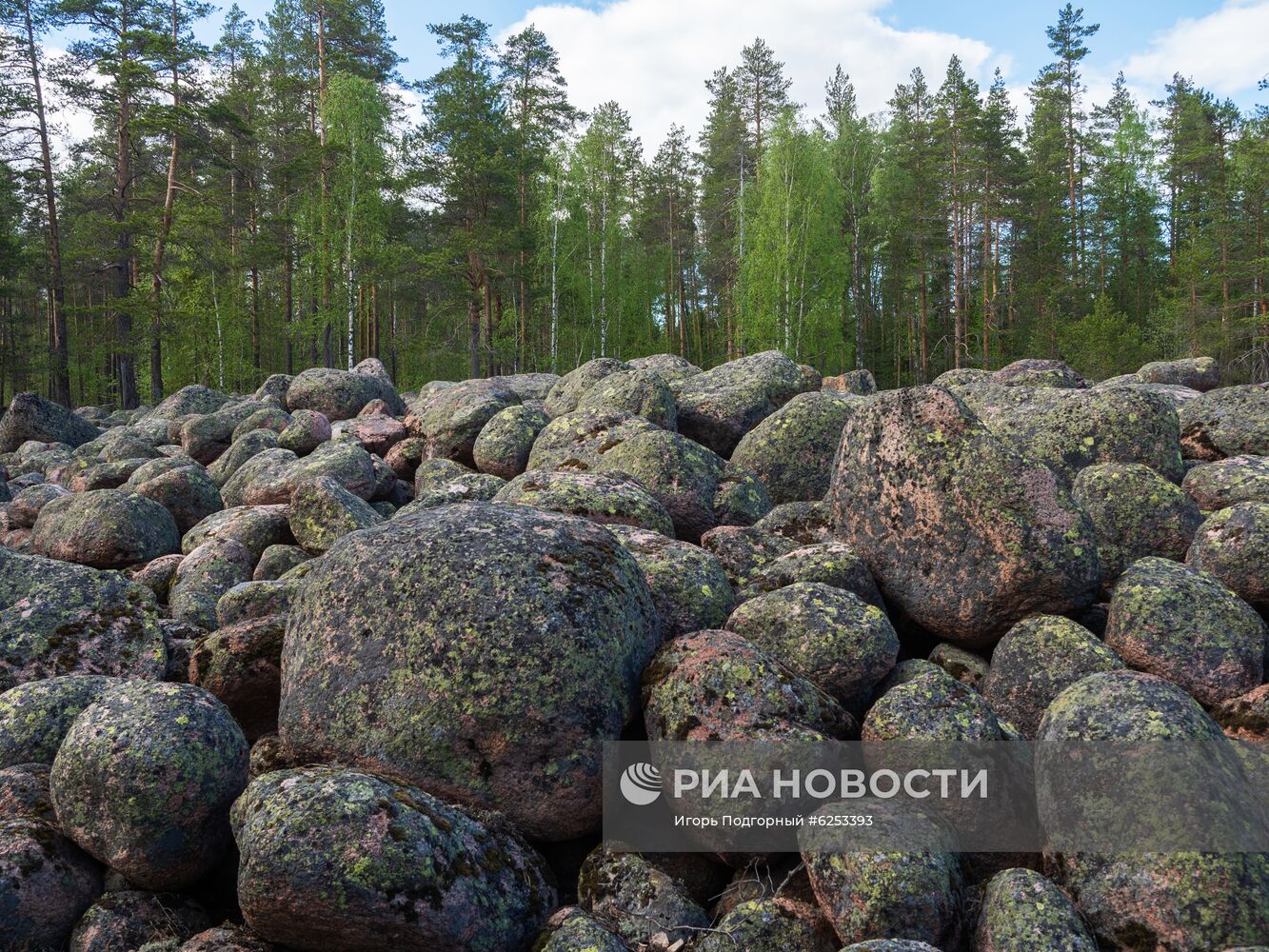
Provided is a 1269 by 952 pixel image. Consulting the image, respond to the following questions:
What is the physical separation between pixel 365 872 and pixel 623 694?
76.1 inches

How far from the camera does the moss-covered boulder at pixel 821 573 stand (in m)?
7.00

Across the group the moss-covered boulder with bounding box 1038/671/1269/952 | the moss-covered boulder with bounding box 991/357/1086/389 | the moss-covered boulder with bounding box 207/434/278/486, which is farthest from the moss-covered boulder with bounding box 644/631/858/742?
the moss-covered boulder with bounding box 207/434/278/486

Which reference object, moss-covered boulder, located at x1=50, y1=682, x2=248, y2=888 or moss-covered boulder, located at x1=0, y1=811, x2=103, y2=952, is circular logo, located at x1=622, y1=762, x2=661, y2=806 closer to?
moss-covered boulder, located at x1=50, y1=682, x2=248, y2=888

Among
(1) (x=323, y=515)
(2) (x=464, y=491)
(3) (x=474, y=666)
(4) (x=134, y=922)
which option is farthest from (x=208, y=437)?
(3) (x=474, y=666)

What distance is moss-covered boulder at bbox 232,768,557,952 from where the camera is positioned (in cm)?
420

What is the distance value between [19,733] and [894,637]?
649 centimetres

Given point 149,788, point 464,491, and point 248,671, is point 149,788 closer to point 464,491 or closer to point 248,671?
point 248,671

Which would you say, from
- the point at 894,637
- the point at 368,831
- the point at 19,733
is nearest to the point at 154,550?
the point at 19,733

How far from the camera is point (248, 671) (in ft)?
21.5

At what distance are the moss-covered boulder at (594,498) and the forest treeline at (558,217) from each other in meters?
25.8

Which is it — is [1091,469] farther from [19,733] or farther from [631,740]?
[19,733]

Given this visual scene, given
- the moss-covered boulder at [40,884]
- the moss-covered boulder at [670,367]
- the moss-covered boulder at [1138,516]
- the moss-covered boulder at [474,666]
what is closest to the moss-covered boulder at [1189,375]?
the moss-covered boulder at [670,367]

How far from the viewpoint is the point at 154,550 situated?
1112 cm

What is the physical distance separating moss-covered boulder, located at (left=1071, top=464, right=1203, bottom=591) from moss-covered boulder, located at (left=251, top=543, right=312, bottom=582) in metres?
8.60
